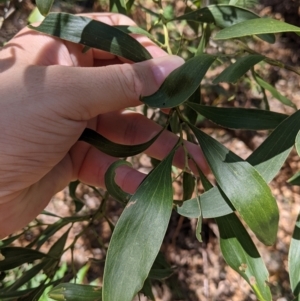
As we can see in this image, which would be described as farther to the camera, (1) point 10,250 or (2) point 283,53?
(2) point 283,53

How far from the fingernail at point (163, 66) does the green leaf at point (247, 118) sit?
130 millimetres

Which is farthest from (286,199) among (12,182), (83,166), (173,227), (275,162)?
(12,182)

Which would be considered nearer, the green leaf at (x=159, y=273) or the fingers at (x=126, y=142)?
the green leaf at (x=159, y=273)

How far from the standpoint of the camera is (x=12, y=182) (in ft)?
3.37

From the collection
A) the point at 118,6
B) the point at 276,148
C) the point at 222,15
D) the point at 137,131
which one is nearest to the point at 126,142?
the point at 137,131

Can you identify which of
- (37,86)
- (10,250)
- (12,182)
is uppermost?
(37,86)

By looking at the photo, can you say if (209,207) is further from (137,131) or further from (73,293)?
(137,131)

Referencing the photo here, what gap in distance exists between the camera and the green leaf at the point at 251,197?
713 millimetres

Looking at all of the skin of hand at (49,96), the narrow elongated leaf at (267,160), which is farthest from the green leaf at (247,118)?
the skin of hand at (49,96)

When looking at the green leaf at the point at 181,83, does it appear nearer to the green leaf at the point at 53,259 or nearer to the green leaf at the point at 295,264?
the green leaf at the point at 295,264

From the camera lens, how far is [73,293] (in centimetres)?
97

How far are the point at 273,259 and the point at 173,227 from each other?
0.44 meters

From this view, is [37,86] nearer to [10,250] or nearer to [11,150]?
[11,150]

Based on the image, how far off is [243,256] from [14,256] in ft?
2.37
